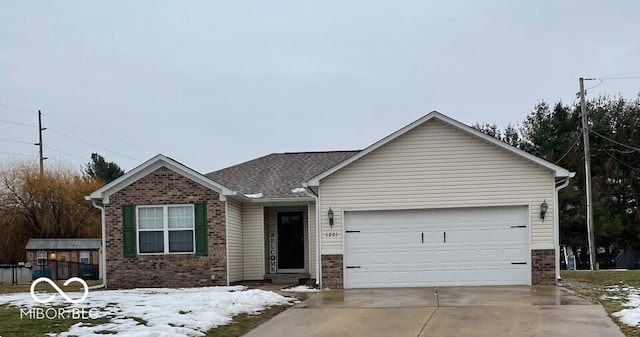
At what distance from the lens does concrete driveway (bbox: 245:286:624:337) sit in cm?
960

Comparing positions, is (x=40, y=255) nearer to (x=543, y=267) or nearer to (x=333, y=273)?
(x=333, y=273)

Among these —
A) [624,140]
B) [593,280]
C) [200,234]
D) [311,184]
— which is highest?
[624,140]

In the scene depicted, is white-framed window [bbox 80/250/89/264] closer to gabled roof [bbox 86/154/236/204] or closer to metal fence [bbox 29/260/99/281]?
metal fence [bbox 29/260/99/281]

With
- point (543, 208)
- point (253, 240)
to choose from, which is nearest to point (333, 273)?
point (253, 240)

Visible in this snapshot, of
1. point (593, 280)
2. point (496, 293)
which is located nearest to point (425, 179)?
point (496, 293)

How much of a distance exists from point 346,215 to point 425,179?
2242mm

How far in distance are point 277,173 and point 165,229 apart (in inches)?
206

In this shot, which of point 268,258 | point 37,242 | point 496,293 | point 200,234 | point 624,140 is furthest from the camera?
point 624,140

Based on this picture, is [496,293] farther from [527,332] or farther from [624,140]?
[624,140]

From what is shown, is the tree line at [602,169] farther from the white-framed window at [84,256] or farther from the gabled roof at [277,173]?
the white-framed window at [84,256]

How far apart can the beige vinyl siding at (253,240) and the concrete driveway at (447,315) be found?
6.01 m

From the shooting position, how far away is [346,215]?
56.1 feet

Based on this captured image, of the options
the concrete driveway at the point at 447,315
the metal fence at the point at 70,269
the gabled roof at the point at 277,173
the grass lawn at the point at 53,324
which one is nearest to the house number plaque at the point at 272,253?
the gabled roof at the point at 277,173

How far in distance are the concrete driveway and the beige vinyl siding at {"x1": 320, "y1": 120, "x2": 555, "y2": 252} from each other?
8.63 feet
